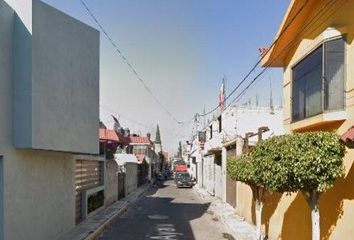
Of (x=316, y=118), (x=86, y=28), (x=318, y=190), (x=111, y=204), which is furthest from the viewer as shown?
(x=111, y=204)

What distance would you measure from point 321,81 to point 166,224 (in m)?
11.4

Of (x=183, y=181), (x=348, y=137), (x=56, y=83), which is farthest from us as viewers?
(x=183, y=181)

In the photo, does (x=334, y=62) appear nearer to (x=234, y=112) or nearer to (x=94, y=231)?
(x=94, y=231)

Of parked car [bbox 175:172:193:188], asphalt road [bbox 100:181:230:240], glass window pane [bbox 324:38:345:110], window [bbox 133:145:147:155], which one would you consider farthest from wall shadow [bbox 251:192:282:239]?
window [bbox 133:145:147:155]

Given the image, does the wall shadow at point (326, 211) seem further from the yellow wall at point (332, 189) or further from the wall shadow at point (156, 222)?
the wall shadow at point (156, 222)

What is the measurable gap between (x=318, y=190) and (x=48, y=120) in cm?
701

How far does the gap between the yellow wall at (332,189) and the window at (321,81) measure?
23cm

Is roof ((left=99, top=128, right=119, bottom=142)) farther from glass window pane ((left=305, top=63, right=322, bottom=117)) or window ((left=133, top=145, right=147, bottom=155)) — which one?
window ((left=133, top=145, right=147, bottom=155))

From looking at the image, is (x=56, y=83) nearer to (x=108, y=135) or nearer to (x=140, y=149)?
(x=108, y=135)

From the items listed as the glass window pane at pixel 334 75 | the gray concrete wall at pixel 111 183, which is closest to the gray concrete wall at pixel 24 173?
the glass window pane at pixel 334 75

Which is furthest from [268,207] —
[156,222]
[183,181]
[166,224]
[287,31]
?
[183,181]

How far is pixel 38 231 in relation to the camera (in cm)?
1262

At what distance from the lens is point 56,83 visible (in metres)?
12.5

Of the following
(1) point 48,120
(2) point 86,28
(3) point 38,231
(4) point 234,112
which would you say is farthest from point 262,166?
(4) point 234,112
